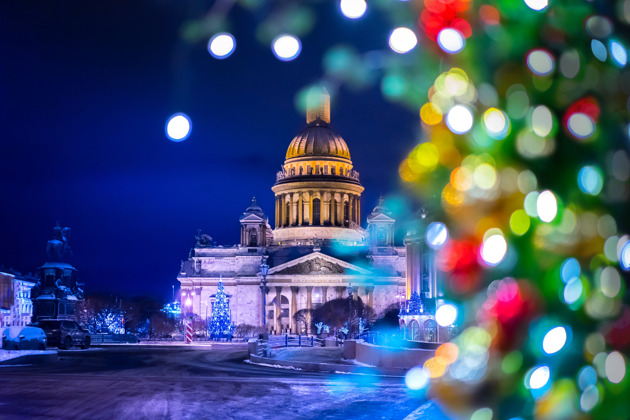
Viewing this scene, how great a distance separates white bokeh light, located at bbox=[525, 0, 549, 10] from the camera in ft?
15.7

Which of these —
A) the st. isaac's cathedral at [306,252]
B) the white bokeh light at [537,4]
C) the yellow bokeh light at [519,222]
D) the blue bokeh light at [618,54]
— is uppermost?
the st. isaac's cathedral at [306,252]

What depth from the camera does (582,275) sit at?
4.79 m

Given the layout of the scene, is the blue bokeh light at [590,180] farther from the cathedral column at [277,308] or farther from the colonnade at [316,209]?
the colonnade at [316,209]

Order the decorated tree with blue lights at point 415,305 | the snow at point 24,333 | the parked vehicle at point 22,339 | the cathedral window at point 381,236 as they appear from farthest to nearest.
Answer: the cathedral window at point 381,236, the decorated tree with blue lights at point 415,305, the snow at point 24,333, the parked vehicle at point 22,339

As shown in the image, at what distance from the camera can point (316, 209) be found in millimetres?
137125

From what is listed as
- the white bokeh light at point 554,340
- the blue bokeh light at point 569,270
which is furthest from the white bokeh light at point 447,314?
the blue bokeh light at point 569,270

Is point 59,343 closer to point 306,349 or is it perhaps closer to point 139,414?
point 306,349

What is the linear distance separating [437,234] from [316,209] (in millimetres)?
131108

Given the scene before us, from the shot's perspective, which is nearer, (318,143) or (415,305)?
(415,305)

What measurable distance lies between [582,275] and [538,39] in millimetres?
1472

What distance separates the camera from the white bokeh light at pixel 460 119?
508 centimetres

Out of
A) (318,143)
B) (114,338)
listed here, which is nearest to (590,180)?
(114,338)

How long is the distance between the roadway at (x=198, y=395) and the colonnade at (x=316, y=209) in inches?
4212

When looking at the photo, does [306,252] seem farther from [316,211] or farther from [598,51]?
[598,51]
